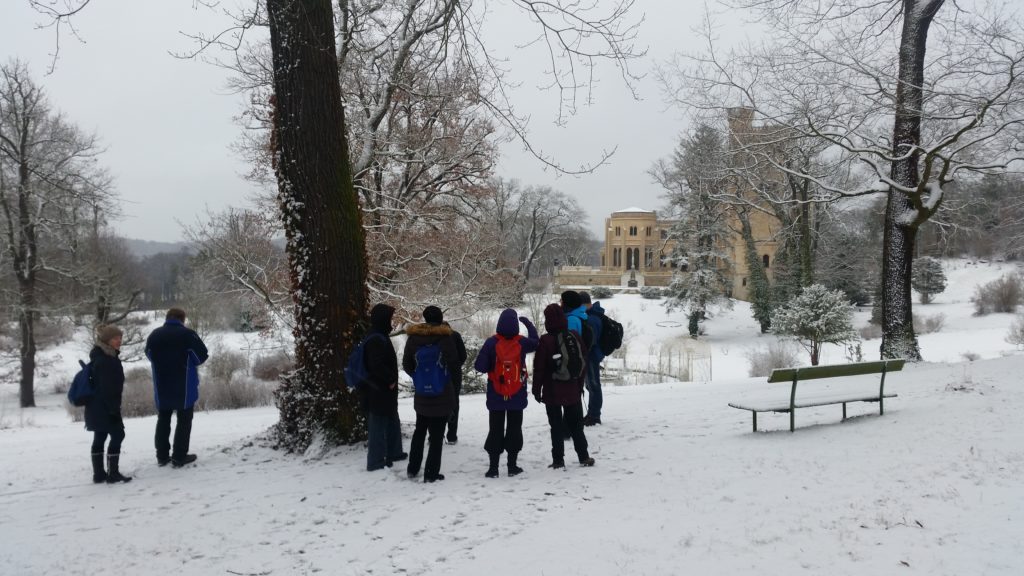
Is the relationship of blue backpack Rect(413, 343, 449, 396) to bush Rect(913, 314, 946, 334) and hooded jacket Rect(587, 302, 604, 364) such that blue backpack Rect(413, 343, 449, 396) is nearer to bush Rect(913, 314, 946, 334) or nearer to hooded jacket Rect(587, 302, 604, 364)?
hooded jacket Rect(587, 302, 604, 364)

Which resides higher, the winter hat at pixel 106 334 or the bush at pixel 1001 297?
the bush at pixel 1001 297

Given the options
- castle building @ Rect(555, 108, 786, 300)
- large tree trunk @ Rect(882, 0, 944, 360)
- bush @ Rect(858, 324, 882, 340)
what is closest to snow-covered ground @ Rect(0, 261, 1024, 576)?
large tree trunk @ Rect(882, 0, 944, 360)

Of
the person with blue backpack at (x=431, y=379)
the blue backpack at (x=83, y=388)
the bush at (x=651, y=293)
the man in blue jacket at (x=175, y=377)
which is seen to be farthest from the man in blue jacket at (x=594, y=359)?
the bush at (x=651, y=293)

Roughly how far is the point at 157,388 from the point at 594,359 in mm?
4794

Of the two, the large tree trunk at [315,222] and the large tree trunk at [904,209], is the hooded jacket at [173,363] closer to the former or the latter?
the large tree trunk at [315,222]

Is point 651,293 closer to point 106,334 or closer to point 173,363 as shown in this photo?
point 173,363

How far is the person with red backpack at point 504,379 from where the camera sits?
5641 millimetres

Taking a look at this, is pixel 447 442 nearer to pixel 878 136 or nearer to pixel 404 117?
pixel 404 117

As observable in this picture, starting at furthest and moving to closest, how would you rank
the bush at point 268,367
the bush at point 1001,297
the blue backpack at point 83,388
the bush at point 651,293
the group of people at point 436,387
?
the bush at point 651,293
the bush at point 1001,297
the bush at point 268,367
the blue backpack at point 83,388
the group of people at point 436,387

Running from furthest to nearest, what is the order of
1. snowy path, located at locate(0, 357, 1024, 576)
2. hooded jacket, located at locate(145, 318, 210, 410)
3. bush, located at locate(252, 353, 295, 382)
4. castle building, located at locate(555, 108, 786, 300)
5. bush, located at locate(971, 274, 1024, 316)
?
castle building, located at locate(555, 108, 786, 300)
bush, located at locate(971, 274, 1024, 316)
bush, located at locate(252, 353, 295, 382)
hooded jacket, located at locate(145, 318, 210, 410)
snowy path, located at locate(0, 357, 1024, 576)

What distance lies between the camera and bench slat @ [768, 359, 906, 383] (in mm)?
6844

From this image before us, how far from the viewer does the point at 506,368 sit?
566cm

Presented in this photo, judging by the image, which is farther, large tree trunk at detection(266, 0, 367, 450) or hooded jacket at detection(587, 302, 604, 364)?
hooded jacket at detection(587, 302, 604, 364)

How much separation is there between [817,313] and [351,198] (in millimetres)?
17384
